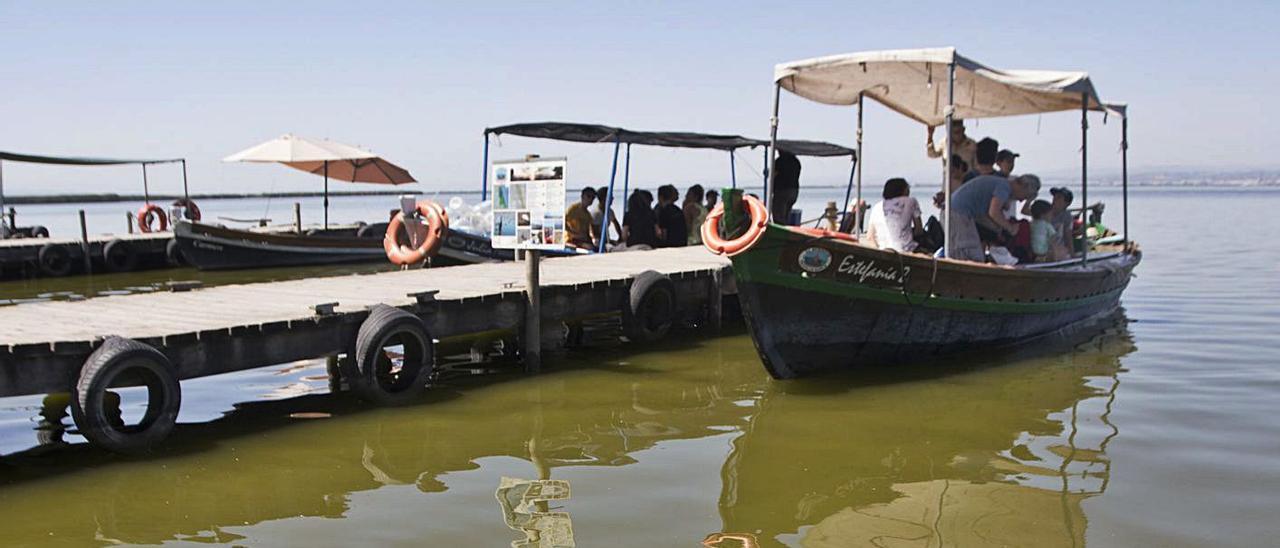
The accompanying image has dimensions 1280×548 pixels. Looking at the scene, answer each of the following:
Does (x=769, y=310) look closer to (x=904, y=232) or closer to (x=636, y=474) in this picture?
(x=904, y=232)

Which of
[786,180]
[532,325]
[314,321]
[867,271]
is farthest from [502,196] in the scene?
[786,180]

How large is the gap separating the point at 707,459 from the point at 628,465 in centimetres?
55

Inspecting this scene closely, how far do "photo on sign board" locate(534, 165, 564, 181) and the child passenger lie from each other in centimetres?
507

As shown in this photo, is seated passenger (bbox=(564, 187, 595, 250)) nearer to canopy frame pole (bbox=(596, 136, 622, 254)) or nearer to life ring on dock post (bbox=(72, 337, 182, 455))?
canopy frame pole (bbox=(596, 136, 622, 254))

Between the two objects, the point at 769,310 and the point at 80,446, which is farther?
the point at 769,310

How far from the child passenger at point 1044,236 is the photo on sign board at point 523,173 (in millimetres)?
5371

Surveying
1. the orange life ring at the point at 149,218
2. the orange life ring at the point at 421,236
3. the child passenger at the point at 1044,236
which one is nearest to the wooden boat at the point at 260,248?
the orange life ring at the point at 149,218

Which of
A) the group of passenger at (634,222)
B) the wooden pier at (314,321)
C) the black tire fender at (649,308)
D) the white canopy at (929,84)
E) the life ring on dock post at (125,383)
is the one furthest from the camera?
the group of passenger at (634,222)

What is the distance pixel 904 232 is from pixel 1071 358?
2552 mm

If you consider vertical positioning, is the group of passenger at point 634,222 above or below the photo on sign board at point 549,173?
below

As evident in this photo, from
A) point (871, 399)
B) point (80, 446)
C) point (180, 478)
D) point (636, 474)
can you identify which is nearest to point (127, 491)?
point (180, 478)

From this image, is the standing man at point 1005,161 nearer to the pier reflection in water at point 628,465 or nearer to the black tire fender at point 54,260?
the pier reflection in water at point 628,465

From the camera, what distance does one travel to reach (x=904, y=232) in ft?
32.1

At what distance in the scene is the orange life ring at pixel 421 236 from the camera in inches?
564
